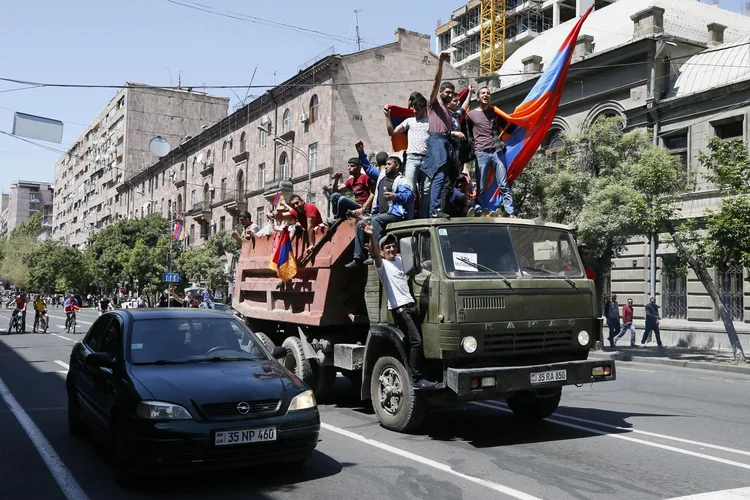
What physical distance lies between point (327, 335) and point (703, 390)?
7.20 meters

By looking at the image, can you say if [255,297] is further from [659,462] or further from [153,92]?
[153,92]

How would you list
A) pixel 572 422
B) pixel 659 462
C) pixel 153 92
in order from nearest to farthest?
pixel 659 462 < pixel 572 422 < pixel 153 92

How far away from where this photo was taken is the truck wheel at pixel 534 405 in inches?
331

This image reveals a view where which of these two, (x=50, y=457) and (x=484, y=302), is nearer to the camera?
(x=50, y=457)

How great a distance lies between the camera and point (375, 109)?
141ft

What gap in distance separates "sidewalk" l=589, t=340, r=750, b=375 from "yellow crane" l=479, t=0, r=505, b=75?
5680cm

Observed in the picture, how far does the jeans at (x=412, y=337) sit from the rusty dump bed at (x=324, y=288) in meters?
0.92

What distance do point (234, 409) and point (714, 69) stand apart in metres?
25.0

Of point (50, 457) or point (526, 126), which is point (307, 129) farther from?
point (50, 457)

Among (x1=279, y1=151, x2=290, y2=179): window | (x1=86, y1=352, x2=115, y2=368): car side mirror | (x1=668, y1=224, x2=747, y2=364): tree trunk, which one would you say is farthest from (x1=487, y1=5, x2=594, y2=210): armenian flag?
(x1=279, y1=151, x2=290, y2=179): window

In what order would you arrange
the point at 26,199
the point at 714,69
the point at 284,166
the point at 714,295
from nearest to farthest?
the point at 714,295
the point at 714,69
the point at 284,166
the point at 26,199

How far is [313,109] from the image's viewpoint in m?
43.2

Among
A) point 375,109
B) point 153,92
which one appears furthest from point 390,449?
point 153,92

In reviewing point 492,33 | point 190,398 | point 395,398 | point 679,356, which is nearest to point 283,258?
point 395,398
